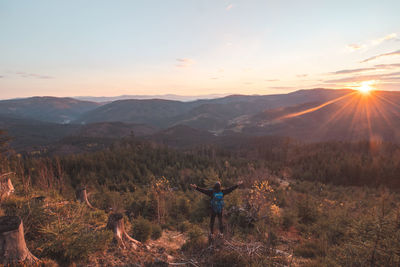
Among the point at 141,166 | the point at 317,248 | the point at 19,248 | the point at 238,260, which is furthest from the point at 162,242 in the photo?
the point at 141,166

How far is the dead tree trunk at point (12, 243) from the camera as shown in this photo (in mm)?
3008

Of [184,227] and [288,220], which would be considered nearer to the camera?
[184,227]

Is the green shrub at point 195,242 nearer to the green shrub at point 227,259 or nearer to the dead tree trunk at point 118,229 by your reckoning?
the green shrub at point 227,259

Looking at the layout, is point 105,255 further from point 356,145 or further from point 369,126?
point 369,126

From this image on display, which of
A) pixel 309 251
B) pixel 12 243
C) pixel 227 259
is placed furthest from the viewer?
pixel 309 251

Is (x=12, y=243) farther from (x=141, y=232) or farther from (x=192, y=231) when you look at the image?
(x=192, y=231)

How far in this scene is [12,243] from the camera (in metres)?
3.08

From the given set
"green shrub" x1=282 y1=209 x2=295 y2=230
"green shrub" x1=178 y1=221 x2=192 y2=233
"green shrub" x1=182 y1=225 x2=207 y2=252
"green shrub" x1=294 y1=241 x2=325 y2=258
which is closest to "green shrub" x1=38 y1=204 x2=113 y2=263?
"green shrub" x1=182 y1=225 x2=207 y2=252

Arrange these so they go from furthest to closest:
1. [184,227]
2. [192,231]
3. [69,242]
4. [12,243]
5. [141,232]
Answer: [184,227]
[192,231]
[141,232]
[69,242]
[12,243]

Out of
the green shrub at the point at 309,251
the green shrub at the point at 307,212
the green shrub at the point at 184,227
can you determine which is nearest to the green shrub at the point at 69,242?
the green shrub at the point at 184,227

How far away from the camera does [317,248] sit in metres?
6.12

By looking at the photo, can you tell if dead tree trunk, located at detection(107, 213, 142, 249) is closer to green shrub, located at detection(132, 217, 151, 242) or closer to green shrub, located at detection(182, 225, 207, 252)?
green shrub, located at detection(132, 217, 151, 242)

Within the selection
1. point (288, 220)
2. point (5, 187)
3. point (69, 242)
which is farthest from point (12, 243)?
point (288, 220)

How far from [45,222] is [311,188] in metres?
21.5
